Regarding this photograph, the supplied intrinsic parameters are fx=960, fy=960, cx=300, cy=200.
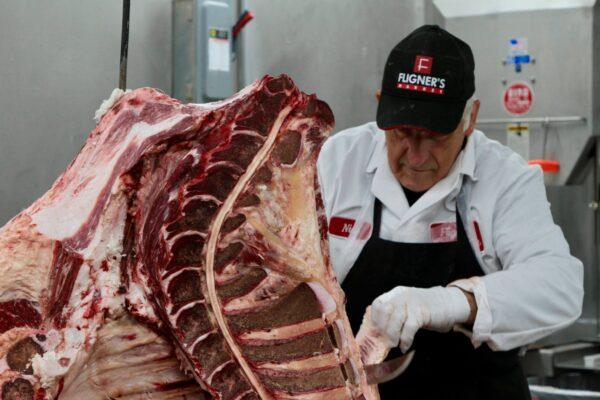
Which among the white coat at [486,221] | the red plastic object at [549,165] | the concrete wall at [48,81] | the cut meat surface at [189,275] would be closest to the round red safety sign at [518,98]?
the red plastic object at [549,165]

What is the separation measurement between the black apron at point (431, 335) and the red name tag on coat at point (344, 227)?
0.03 m

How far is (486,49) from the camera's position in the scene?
6.33 metres

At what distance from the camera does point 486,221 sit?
9.52 ft

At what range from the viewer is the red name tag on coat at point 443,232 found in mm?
2930

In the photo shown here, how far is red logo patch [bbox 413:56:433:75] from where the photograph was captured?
9.10 feet

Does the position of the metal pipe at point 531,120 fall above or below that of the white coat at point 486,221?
above

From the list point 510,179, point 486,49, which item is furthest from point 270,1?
point 510,179

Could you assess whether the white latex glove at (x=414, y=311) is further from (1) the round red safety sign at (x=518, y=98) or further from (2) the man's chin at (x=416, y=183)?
(1) the round red safety sign at (x=518, y=98)

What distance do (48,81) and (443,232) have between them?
66.1 inches

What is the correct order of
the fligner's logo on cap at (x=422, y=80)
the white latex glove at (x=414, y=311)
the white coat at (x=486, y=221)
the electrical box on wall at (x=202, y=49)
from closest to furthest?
the white latex glove at (x=414, y=311) → the white coat at (x=486, y=221) → the fligner's logo on cap at (x=422, y=80) → the electrical box on wall at (x=202, y=49)

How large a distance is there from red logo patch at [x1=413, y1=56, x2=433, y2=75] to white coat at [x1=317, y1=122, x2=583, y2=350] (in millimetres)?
342

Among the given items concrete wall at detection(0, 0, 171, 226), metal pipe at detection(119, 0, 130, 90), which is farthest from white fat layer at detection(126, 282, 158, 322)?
concrete wall at detection(0, 0, 171, 226)

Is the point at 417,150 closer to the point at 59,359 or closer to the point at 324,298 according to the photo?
the point at 324,298

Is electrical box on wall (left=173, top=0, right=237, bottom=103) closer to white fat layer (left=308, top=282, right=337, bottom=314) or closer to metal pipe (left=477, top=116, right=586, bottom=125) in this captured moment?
metal pipe (left=477, top=116, right=586, bottom=125)
